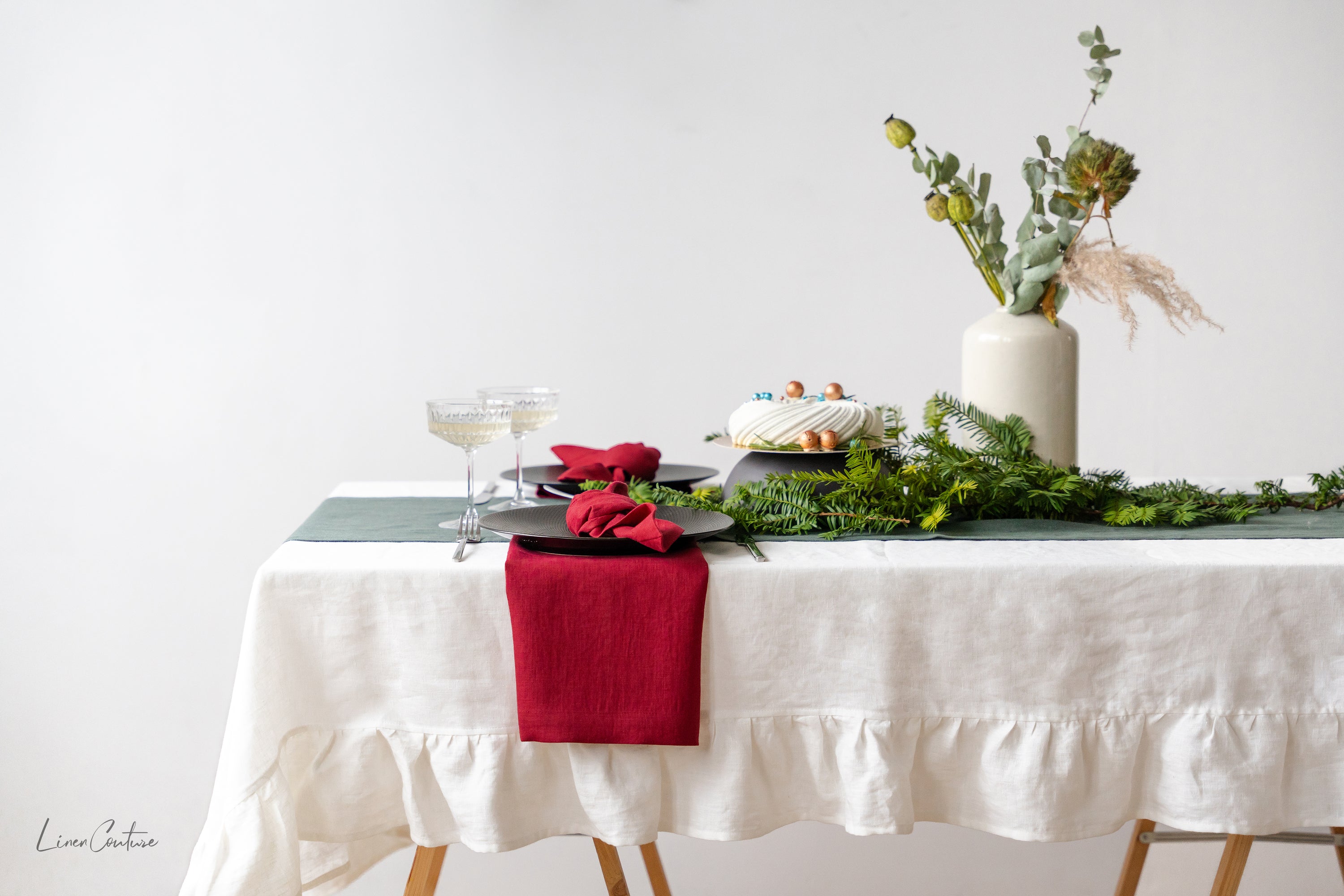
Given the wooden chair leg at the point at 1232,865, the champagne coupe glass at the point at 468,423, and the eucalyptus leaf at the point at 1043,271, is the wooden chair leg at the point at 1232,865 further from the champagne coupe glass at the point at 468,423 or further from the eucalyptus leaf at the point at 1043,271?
the champagne coupe glass at the point at 468,423

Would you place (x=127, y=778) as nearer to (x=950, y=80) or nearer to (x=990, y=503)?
(x=990, y=503)

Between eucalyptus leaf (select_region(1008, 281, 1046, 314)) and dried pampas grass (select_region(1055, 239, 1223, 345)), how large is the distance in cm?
3

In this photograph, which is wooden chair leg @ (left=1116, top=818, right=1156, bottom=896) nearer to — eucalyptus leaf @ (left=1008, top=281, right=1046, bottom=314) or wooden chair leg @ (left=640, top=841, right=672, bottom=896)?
wooden chair leg @ (left=640, top=841, right=672, bottom=896)

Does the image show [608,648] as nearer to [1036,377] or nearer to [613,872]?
[613,872]

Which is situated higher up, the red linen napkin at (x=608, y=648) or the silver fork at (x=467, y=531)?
the silver fork at (x=467, y=531)

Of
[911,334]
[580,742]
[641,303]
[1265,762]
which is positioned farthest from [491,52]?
[1265,762]

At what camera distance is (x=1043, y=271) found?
3.86ft

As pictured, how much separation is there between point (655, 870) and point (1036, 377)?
2.66ft

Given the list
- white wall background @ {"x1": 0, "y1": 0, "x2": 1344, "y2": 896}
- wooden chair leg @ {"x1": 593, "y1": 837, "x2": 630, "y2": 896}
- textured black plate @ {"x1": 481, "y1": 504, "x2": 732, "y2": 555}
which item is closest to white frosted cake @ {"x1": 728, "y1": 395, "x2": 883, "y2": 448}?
textured black plate @ {"x1": 481, "y1": 504, "x2": 732, "y2": 555}
